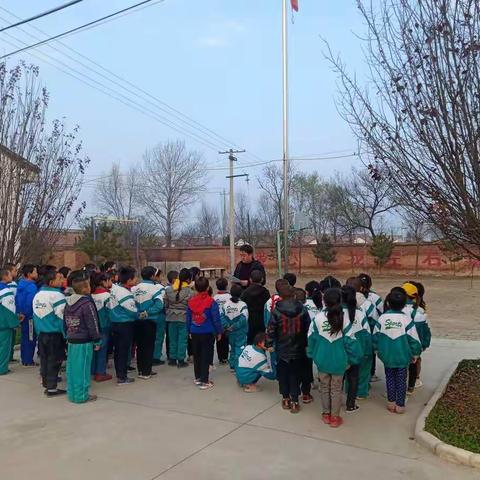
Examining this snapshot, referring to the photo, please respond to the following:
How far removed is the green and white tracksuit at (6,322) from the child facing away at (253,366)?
141 inches

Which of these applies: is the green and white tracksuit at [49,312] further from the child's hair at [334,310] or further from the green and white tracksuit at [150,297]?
the child's hair at [334,310]

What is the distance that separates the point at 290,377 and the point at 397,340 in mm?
1283

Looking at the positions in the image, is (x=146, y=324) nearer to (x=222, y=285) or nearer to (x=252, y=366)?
(x=222, y=285)

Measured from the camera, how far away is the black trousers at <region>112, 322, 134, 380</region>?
23.8ft

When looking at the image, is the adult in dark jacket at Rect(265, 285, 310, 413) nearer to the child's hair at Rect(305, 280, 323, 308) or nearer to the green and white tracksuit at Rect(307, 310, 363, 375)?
the green and white tracksuit at Rect(307, 310, 363, 375)

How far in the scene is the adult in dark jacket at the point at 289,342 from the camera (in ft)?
19.5

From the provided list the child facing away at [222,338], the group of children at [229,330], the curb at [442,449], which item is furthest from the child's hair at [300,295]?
the curb at [442,449]

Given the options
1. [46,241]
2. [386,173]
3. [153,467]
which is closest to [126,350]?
[153,467]

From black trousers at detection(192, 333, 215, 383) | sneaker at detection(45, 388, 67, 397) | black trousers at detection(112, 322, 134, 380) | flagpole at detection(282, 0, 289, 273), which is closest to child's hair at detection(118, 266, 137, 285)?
black trousers at detection(112, 322, 134, 380)

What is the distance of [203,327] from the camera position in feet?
22.9

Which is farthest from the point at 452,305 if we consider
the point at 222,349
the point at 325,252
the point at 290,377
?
the point at 325,252

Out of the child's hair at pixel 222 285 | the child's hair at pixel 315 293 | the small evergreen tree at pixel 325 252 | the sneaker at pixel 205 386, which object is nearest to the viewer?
the sneaker at pixel 205 386

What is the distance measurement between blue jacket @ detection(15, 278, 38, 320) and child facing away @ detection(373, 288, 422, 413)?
5.30 m

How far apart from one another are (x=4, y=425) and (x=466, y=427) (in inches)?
188
